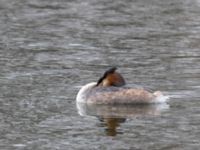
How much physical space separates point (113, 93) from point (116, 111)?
607mm

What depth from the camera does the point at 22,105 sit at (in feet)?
53.9

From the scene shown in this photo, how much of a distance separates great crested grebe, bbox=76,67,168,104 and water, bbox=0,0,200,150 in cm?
19

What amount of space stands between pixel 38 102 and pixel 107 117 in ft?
4.04

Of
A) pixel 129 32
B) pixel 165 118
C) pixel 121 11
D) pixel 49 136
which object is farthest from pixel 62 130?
pixel 121 11

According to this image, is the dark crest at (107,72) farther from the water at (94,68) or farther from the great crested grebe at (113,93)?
the water at (94,68)

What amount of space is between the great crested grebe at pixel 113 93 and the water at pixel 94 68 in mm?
189

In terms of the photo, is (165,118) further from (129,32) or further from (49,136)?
(129,32)

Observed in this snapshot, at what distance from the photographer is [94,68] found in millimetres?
19719

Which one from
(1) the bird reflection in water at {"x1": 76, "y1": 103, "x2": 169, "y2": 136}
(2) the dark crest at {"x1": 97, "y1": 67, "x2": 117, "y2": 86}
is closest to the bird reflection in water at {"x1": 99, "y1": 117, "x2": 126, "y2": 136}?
(1) the bird reflection in water at {"x1": 76, "y1": 103, "x2": 169, "y2": 136}

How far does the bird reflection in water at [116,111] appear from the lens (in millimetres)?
15758

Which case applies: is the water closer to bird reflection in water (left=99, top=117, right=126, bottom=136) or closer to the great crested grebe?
bird reflection in water (left=99, top=117, right=126, bottom=136)

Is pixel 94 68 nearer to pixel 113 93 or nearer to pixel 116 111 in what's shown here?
pixel 113 93

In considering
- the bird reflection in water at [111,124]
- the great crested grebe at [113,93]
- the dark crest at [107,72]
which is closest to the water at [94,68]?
the bird reflection in water at [111,124]

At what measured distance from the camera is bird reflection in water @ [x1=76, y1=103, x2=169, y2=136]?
15758mm
